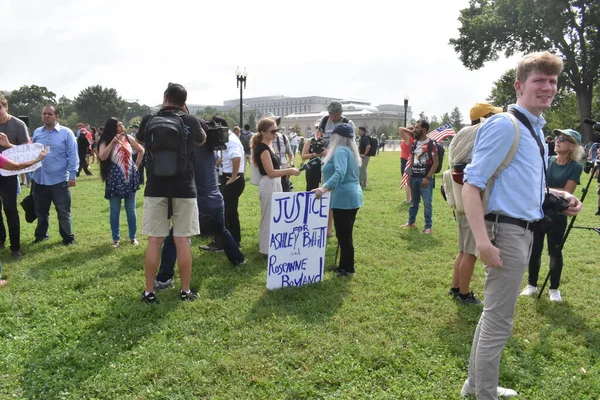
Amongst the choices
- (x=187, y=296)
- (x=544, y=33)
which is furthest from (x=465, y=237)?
(x=544, y=33)

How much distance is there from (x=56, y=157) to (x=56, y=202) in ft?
2.24

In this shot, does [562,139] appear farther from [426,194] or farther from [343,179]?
[426,194]

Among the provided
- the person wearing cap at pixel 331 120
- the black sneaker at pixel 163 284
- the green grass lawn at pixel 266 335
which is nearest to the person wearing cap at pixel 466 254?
the green grass lawn at pixel 266 335

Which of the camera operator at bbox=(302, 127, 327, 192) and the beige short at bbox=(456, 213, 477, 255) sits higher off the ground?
the camera operator at bbox=(302, 127, 327, 192)

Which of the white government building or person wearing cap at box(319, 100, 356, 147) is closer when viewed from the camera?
person wearing cap at box(319, 100, 356, 147)

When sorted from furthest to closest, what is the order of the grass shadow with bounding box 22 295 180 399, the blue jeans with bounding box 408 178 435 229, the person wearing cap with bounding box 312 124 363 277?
the blue jeans with bounding box 408 178 435 229 < the person wearing cap with bounding box 312 124 363 277 < the grass shadow with bounding box 22 295 180 399

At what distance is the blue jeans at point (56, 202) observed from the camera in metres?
6.66

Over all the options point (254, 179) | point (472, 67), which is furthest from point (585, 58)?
point (254, 179)

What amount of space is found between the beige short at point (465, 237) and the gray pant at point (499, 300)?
1758mm

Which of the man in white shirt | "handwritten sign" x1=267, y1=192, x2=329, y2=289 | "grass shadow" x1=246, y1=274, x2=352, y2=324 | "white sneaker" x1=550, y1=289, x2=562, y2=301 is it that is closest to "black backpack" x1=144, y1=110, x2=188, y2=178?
"handwritten sign" x1=267, y1=192, x2=329, y2=289

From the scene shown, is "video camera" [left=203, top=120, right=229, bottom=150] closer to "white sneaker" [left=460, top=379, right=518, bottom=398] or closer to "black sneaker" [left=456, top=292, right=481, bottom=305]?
"black sneaker" [left=456, top=292, right=481, bottom=305]

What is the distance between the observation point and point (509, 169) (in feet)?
8.13

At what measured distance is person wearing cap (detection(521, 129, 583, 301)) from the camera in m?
4.66

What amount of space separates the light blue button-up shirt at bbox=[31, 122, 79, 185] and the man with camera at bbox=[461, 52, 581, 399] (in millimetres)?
6056
